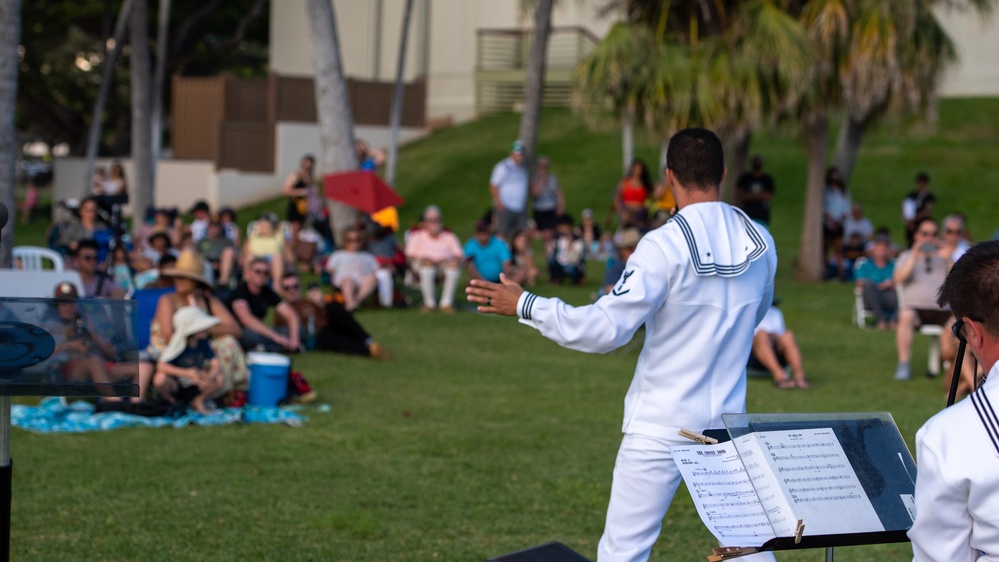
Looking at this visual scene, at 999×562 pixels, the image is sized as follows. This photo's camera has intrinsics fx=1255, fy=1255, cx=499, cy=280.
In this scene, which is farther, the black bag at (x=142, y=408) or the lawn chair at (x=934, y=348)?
the lawn chair at (x=934, y=348)

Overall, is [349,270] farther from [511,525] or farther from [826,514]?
[826,514]

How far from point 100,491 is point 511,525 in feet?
7.88

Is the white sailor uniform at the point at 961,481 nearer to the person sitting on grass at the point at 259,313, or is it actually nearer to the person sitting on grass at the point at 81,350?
the person sitting on grass at the point at 81,350

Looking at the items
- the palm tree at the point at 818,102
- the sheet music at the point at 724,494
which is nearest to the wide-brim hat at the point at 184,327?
the sheet music at the point at 724,494

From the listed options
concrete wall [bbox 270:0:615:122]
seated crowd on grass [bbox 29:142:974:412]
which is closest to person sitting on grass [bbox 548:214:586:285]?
seated crowd on grass [bbox 29:142:974:412]

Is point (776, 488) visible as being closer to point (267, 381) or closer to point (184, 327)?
point (267, 381)

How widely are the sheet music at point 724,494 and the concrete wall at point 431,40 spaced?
104ft

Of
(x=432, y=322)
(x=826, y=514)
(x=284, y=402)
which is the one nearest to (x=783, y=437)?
(x=826, y=514)

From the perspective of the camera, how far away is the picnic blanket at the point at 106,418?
9.00m

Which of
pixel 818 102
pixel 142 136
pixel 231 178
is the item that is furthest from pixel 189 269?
pixel 231 178

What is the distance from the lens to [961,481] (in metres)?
2.59

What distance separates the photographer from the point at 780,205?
25.5 m

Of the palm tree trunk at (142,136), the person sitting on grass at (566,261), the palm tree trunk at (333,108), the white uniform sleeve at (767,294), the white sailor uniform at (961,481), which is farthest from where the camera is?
the palm tree trunk at (142,136)

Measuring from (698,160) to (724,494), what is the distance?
1.37 metres
